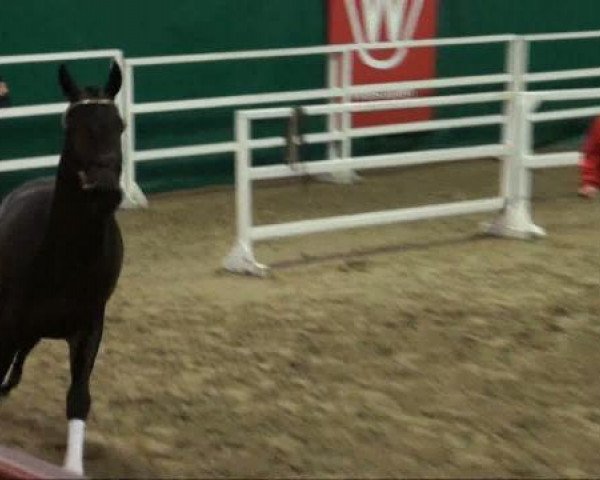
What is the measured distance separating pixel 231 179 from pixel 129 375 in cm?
579

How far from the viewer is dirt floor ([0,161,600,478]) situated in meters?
4.63

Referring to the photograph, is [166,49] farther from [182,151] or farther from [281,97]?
[281,97]

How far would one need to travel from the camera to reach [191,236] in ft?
29.0

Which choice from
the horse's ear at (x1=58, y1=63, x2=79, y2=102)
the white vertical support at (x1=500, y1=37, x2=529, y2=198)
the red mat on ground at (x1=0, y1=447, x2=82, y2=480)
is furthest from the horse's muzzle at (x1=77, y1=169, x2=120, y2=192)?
the white vertical support at (x1=500, y1=37, x2=529, y2=198)

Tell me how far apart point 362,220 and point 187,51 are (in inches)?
126

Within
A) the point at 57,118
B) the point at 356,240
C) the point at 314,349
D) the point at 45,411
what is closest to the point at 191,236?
the point at 356,240

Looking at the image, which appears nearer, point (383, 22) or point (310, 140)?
point (310, 140)

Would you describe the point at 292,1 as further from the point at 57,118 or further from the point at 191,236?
the point at 191,236

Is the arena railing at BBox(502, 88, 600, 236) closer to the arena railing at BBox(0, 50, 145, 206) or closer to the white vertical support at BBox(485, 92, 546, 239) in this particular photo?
the white vertical support at BBox(485, 92, 546, 239)

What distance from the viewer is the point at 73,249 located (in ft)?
14.6

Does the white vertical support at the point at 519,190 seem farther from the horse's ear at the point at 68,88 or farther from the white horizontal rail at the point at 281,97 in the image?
the horse's ear at the point at 68,88

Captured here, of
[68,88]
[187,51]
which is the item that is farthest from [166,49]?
[68,88]

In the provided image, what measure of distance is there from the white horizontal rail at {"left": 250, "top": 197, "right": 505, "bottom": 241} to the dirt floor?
0.18 metres

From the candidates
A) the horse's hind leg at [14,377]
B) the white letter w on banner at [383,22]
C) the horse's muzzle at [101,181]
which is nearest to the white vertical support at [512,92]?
the white letter w on banner at [383,22]
